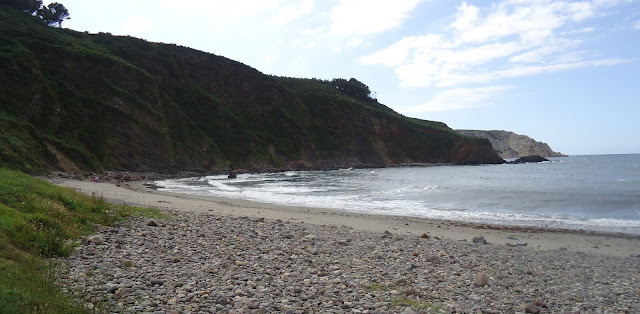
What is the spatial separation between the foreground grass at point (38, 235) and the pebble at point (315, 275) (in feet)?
1.17

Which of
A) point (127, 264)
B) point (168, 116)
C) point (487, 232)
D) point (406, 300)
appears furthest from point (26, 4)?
point (406, 300)

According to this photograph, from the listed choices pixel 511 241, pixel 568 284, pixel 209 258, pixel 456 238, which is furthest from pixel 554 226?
pixel 209 258

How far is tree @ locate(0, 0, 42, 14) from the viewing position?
75000 millimetres

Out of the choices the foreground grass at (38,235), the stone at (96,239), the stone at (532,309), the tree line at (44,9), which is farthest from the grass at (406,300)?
the tree line at (44,9)

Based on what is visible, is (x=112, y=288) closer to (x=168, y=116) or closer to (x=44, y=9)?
(x=168, y=116)

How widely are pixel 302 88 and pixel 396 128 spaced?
29719 mm

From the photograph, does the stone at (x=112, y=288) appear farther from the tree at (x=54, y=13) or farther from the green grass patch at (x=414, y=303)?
the tree at (x=54, y=13)

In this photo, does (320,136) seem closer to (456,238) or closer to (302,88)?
(302,88)

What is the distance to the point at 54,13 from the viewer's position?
86.6 m

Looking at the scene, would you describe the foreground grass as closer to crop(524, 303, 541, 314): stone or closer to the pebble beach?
the pebble beach

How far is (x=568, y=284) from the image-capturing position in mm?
8938

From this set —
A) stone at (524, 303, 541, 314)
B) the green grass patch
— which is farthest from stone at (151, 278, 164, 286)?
stone at (524, 303, 541, 314)

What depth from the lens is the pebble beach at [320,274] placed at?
6.07 meters

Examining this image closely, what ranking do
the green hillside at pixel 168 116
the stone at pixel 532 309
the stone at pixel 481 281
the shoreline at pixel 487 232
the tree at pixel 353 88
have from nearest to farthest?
the stone at pixel 532 309 → the stone at pixel 481 281 → the shoreline at pixel 487 232 → the green hillside at pixel 168 116 → the tree at pixel 353 88
